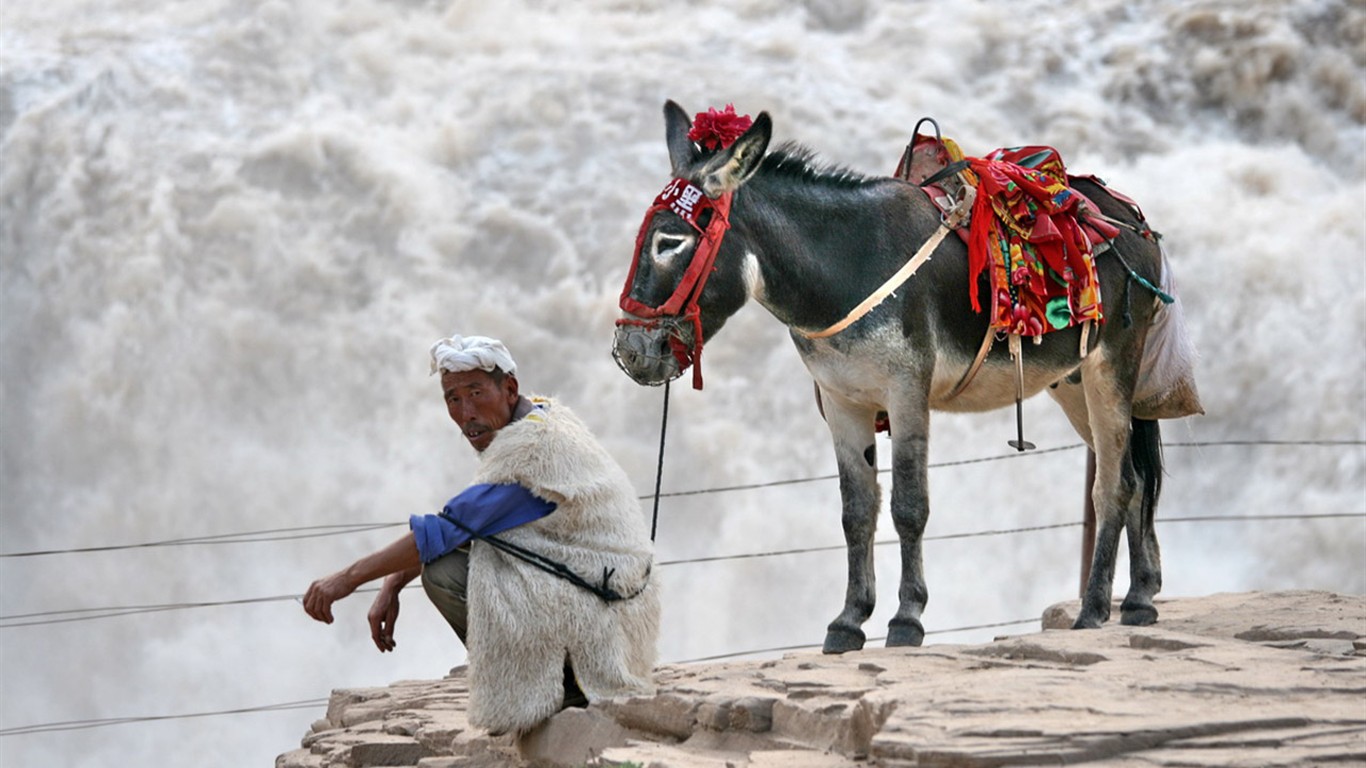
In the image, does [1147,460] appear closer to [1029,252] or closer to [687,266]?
[1029,252]

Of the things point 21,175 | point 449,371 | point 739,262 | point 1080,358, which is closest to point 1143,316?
point 1080,358

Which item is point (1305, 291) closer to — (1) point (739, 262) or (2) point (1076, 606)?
(2) point (1076, 606)

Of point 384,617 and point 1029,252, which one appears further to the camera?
point 1029,252

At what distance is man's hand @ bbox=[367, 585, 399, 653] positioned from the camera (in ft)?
15.1

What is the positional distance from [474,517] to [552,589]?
262 mm

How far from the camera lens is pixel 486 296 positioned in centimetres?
1432

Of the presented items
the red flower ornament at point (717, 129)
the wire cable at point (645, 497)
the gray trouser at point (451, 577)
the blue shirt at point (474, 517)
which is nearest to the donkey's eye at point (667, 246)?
the red flower ornament at point (717, 129)

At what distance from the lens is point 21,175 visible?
1470 cm

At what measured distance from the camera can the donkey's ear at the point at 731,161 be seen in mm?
5570

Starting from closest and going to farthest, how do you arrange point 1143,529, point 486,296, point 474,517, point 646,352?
point 474,517 → point 646,352 → point 1143,529 → point 486,296

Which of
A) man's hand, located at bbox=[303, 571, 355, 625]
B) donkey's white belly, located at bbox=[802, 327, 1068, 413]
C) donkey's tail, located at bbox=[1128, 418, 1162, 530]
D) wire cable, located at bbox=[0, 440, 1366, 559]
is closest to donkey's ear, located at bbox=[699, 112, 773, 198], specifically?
donkey's white belly, located at bbox=[802, 327, 1068, 413]

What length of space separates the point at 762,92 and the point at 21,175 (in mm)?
5976

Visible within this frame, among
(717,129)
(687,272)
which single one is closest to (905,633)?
(687,272)

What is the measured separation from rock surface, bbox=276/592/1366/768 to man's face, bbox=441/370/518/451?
29.0 inches
